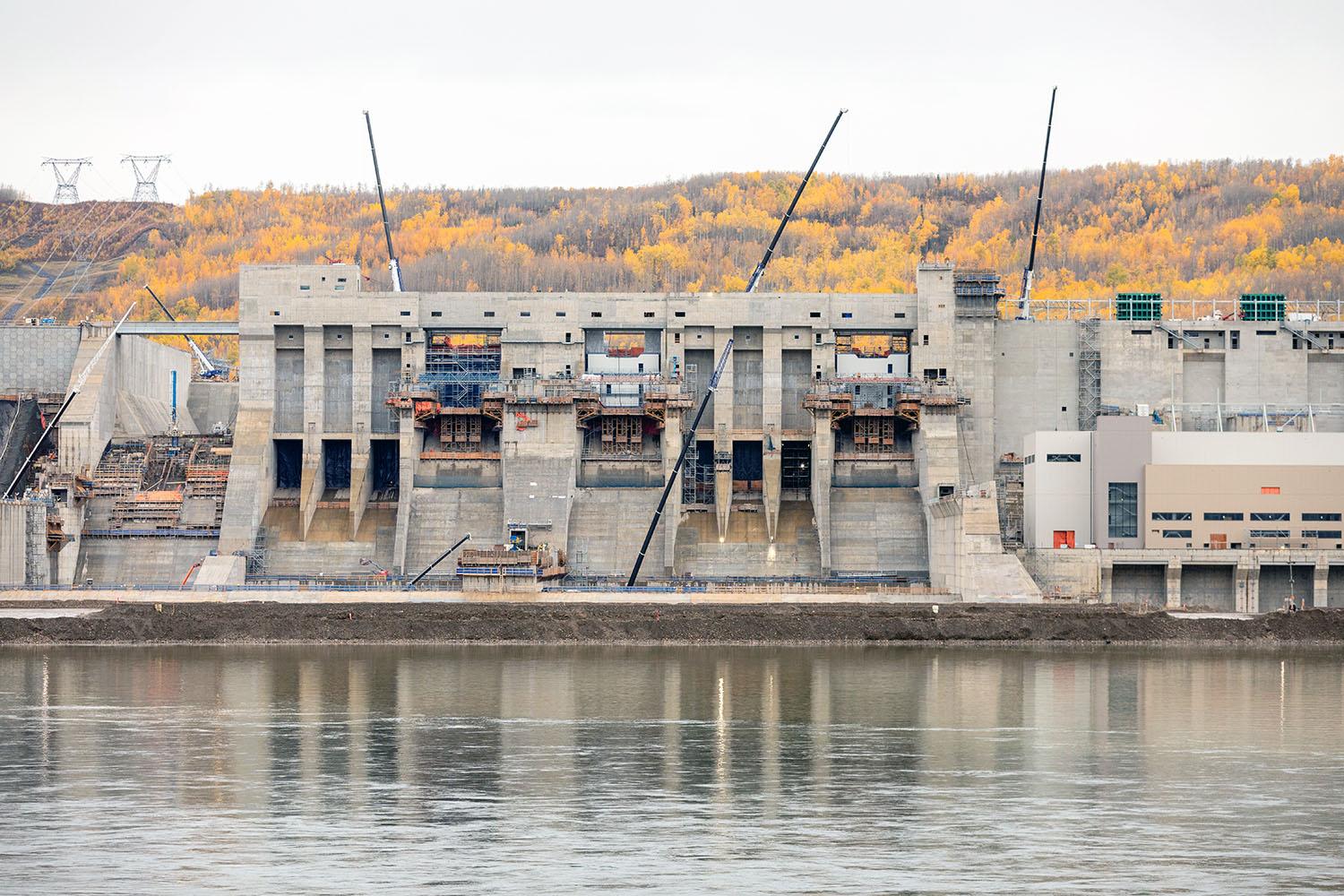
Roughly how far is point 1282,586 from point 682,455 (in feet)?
119

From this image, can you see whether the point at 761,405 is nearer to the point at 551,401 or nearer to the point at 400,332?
the point at 551,401

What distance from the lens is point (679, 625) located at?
10006cm

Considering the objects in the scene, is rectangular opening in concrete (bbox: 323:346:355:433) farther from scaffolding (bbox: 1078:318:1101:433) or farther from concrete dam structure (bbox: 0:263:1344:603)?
scaffolding (bbox: 1078:318:1101:433)

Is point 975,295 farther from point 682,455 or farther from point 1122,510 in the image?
point 682,455

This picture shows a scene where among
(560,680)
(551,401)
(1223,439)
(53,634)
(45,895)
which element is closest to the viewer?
(45,895)

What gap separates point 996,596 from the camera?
336 feet

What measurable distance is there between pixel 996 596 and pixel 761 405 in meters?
28.2

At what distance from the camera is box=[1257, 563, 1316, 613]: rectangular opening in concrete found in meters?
108

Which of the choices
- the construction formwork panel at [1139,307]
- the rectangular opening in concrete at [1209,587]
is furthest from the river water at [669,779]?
the construction formwork panel at [1139,307]

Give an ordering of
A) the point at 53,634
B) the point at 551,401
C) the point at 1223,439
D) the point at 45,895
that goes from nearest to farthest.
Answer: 1. the point at 45,895
2. the point at 53,634
3. the point at 1223,439
4. the point at 551,401

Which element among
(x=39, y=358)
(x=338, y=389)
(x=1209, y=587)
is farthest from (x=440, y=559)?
(x=1209, y=587)

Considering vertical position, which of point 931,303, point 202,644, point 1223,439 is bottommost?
point 202,644

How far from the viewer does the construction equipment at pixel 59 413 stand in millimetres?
125625

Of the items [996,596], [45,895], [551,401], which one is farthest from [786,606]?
[45,895]
